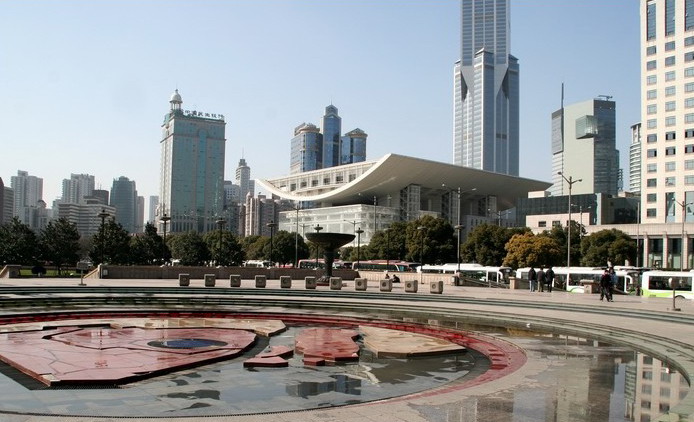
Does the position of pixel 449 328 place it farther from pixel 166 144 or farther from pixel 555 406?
pixel 166 144

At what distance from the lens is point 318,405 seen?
27.9ft

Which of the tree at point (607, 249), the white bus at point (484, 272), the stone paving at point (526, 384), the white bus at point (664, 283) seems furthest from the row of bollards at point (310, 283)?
the tree at point (607, 249)

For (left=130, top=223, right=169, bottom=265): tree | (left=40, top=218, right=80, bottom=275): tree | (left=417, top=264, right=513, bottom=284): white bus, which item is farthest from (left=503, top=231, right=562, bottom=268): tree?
(left=40, top=218, right=80, bottom=275): tree

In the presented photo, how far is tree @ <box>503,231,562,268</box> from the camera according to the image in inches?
2376

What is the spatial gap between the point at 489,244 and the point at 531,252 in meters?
10.1

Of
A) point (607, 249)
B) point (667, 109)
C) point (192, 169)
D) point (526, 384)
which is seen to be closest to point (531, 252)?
point (607, 249)

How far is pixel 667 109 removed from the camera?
73438 millimetres

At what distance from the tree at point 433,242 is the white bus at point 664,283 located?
35265 millimetres

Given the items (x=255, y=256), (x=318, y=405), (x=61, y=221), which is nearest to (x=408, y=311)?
(x=318, y=405)

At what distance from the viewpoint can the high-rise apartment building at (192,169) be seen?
191 meters

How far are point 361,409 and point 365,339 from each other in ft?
24.1

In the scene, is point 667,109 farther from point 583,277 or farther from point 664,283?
point 664,283

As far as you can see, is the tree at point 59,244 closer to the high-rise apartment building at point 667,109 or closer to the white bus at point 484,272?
the white bus at point 484,272

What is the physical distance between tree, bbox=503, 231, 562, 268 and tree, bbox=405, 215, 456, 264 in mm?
10345
